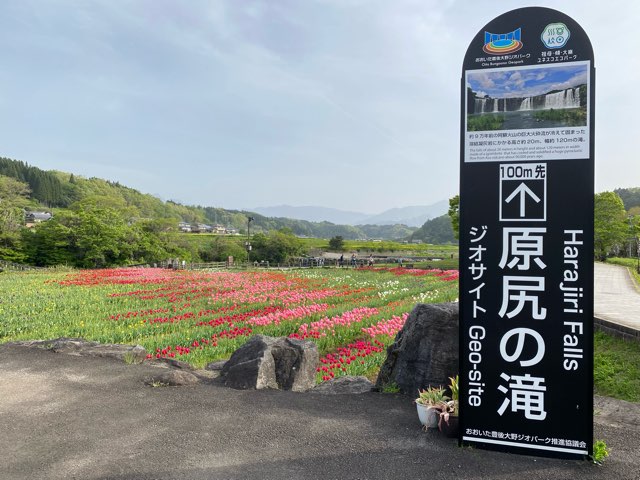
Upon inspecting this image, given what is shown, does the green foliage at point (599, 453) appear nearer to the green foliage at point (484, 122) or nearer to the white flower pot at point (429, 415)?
the white flower pot at point (429, 415)

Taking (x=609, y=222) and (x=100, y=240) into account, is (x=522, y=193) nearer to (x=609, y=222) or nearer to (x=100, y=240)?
(x=100, y=240)

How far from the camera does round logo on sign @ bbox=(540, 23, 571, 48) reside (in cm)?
365

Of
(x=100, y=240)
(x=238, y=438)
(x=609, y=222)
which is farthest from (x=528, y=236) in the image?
(x=609, y=222)

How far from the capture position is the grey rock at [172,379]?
5.48 metres

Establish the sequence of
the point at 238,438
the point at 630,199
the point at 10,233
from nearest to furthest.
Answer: the point at 238,438
the point at 10,233
the point at 630,199

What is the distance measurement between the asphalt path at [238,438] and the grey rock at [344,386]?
8.6 inches

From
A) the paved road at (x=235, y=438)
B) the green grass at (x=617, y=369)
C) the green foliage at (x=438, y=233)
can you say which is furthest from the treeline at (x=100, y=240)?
the green foliage at (x=438, y=233)

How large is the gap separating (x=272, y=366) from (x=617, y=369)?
242 inches

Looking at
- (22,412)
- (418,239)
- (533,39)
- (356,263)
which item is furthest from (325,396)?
(418,239)

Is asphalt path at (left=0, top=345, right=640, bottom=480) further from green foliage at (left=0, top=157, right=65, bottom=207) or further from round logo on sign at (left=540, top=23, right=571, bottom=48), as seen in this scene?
green foliage at (left=0, top=157, right=65, bottom=207)

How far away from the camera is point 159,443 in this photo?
3877 millimetres

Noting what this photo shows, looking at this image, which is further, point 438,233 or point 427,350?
point 438,233

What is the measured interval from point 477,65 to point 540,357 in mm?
2680

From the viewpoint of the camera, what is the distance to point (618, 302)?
1309 cm
